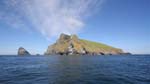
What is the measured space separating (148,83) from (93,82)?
9.34 meters

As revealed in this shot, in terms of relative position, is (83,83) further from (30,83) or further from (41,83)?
(30,83)

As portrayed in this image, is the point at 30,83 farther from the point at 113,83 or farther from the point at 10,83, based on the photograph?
the point at 113,83

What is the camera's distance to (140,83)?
85.0 feet

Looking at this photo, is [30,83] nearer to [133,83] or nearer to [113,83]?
[113,83]

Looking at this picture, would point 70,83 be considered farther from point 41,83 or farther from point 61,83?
point 41,83

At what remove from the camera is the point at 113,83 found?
25.9 metres

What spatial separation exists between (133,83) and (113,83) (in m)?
3.45

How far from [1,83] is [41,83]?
269 inches

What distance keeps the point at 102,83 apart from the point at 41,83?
10332 mm

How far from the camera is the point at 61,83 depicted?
84.7 feet

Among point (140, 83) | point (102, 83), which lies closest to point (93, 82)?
point (102, 83)

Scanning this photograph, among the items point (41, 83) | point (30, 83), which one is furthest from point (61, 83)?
point (30, 83)

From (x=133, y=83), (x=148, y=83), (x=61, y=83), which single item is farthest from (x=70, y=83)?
(x=148, y=83)

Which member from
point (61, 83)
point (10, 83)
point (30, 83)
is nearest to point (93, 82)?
point (61, 83)
